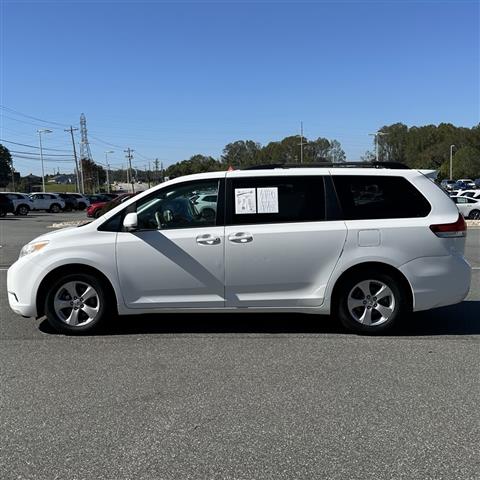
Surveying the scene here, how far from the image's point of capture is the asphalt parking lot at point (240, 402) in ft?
10.6

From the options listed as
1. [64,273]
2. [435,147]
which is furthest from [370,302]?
[435,147]

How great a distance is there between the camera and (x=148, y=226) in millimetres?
5801

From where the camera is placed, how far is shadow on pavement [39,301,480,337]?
6.04m

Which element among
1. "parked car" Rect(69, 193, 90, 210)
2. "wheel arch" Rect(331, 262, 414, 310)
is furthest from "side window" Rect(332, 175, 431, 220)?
"parked car" Rect(69, 193, 90, 210)

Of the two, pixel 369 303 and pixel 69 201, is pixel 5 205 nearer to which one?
pixel 69 201

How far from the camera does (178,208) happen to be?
19.1ft

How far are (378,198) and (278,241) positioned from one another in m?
1.16

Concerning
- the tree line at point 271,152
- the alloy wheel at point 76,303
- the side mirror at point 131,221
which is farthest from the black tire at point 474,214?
A: the tree line at point 271,152

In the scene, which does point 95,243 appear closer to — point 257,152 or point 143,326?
point 143,326

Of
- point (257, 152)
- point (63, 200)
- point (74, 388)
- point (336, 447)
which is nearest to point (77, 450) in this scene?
point (74, 388)

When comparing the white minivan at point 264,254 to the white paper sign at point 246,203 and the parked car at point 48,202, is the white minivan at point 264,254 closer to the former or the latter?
the white paper sign at point 246,203

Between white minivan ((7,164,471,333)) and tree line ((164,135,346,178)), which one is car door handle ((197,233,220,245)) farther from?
tree line ((164,135,346,178))

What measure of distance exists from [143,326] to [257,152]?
131 meters

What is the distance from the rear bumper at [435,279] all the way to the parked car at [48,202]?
1725 inches
